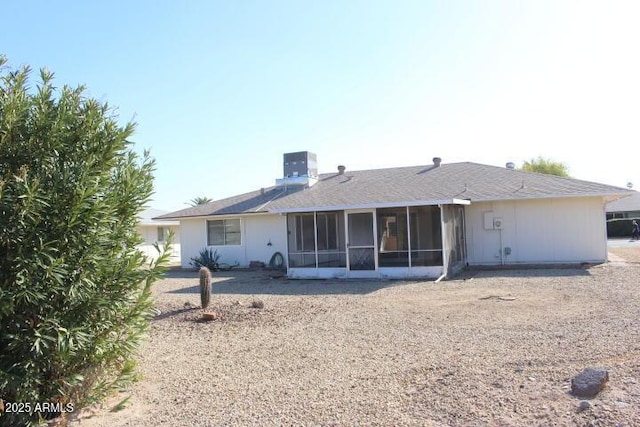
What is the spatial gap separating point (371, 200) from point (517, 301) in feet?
24.7

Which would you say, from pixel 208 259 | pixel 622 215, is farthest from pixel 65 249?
pixel 622 215

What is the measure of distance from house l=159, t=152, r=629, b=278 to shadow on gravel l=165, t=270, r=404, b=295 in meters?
0.81

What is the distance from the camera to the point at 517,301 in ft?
37.8

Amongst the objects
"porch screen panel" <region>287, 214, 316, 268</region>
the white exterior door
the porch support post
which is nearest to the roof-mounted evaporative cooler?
"porch screen panel" <region>287, 214, 316, 268</region>

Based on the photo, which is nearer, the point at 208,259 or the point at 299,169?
the point at 208,259

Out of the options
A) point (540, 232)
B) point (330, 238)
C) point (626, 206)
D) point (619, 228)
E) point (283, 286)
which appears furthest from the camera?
point (626, 206)

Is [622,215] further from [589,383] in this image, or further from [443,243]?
[589,383]

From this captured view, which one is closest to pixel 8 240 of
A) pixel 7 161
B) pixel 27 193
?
pixel 27 193

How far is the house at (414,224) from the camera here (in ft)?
55.9

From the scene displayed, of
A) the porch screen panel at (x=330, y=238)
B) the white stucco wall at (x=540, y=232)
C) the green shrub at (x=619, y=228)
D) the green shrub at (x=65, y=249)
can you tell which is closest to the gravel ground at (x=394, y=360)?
the green shrub at (x=65, y=249)

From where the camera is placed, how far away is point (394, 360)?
23.2 ft

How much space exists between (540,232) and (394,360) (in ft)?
47.0

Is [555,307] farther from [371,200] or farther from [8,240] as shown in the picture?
[8,240]

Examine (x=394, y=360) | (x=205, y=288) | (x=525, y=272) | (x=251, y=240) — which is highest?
(x=251, y=240)
